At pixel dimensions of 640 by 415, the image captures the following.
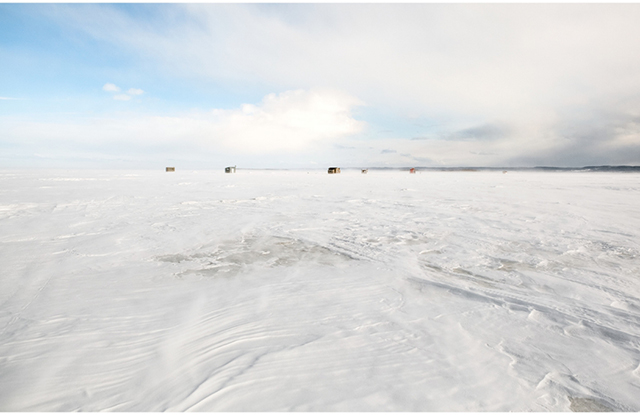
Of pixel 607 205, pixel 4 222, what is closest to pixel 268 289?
pixel 4 222

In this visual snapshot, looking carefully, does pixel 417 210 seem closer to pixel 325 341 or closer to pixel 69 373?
pixel 325 341

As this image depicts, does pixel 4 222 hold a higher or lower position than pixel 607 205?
lower

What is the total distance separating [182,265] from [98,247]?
1705 millimetres

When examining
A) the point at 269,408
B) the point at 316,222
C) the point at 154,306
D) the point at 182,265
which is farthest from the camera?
the point at 316,222

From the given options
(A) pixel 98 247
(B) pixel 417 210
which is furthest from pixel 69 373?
(B) pixel 417 210

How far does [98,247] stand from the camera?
468 cm

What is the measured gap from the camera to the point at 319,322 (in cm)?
254

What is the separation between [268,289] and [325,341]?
111 centimetres

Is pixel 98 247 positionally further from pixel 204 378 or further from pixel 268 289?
pixel 204 378

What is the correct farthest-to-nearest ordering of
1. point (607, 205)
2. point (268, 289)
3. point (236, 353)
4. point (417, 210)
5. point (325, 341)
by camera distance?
point (607, 205) → point (417, 210) → point (268, 289) → point (325, 341) → point (236, 353)

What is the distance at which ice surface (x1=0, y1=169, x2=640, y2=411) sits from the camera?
1803 mm

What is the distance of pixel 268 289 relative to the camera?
3225 millimetres

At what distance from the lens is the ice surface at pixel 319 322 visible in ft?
5.91

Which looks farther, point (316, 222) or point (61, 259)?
point (316, 222)
